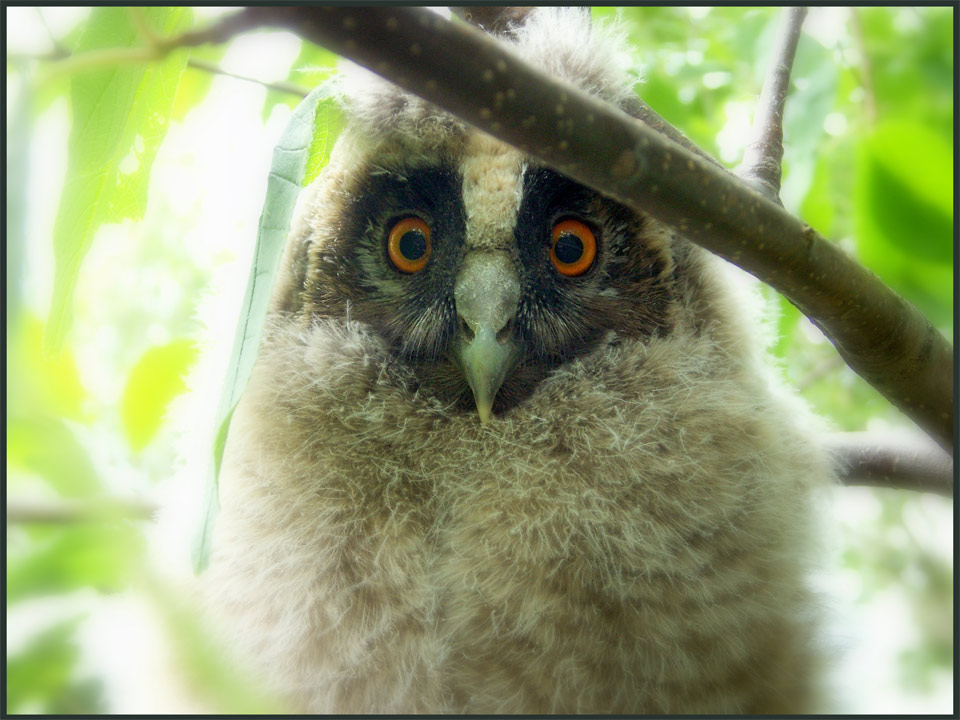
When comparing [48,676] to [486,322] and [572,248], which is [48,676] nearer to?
[486,322]

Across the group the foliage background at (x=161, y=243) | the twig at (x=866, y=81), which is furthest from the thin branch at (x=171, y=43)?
the twig at (x=866, y=81)

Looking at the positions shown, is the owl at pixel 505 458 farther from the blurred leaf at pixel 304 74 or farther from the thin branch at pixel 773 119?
the thin branch at pixel 773 119

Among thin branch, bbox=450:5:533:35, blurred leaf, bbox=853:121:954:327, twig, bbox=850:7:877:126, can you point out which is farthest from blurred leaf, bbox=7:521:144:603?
twig, bbox=850:7:877:126

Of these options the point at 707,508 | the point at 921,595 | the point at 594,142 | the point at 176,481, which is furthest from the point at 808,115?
the point at 921,595

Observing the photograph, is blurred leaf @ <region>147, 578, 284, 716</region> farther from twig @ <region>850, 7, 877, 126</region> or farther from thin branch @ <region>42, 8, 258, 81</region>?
twig @ <region>850, 7, 877, 126</region>

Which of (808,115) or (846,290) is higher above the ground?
(808,115)

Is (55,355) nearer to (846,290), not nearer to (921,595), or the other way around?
(846,290)
